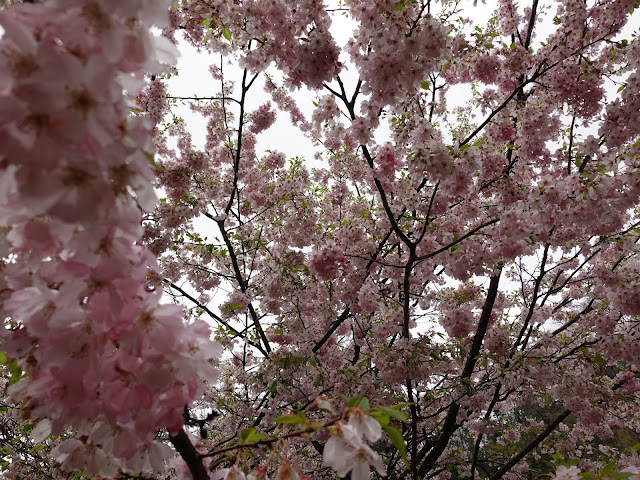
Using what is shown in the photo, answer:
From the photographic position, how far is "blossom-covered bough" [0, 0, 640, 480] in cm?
71

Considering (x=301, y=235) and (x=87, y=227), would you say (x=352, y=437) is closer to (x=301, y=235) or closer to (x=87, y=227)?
(x=87, y=227)

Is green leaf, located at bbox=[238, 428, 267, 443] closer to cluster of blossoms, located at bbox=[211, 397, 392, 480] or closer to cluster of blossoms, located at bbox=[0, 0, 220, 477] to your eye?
cluster of blossoms, located at bbox=[211, 397, 392, 480]

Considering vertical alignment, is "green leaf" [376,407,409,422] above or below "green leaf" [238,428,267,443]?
below

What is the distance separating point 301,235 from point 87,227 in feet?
19.7

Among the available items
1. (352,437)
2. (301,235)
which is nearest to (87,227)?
(352,437)

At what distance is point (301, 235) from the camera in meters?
6.71

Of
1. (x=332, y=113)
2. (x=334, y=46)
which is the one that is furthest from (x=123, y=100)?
(x=332, y=113)

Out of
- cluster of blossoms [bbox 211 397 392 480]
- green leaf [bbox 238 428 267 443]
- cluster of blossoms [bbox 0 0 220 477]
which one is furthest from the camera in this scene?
green leaf [bbox 238 428 267 443]

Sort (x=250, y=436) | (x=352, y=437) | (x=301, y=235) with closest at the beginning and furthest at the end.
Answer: (x=352, y=437) < (x=250, y=436) < (x=301, y=235)

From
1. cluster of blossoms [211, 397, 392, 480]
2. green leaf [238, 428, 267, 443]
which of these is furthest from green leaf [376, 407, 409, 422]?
green leaf [238, 428, 267, 443]

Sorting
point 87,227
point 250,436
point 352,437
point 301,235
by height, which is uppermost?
point 301,235

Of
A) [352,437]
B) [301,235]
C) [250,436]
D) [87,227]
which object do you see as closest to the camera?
[87,227]

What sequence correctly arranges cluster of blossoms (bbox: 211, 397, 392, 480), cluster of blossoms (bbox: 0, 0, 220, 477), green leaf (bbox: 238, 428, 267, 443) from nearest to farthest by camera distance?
cluster of blossoms (bbox: 0, 0, 220, 477)
cluster of blossoms (bbox: 211, 397, 392, 480)
green leaf (bbox: 238, 428, 267, 443)

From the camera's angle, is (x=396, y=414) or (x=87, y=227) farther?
(x=396, y=414)
